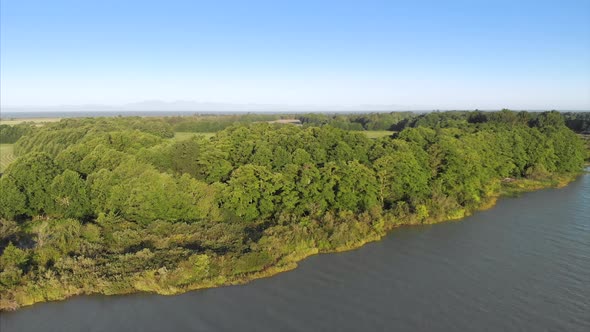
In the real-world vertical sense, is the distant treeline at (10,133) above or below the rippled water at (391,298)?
above

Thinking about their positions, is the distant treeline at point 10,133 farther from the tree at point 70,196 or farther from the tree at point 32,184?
the tree at point 70,196

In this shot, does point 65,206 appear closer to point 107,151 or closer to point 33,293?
point 107,151

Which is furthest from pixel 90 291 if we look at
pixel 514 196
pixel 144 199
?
pixel 514 196

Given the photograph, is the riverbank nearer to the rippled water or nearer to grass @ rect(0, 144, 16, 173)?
the rippled water

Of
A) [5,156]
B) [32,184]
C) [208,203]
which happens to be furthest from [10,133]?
[208,203]

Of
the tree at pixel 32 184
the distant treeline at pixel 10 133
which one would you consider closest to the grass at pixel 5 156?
the distant treeline at pixel 10 133
